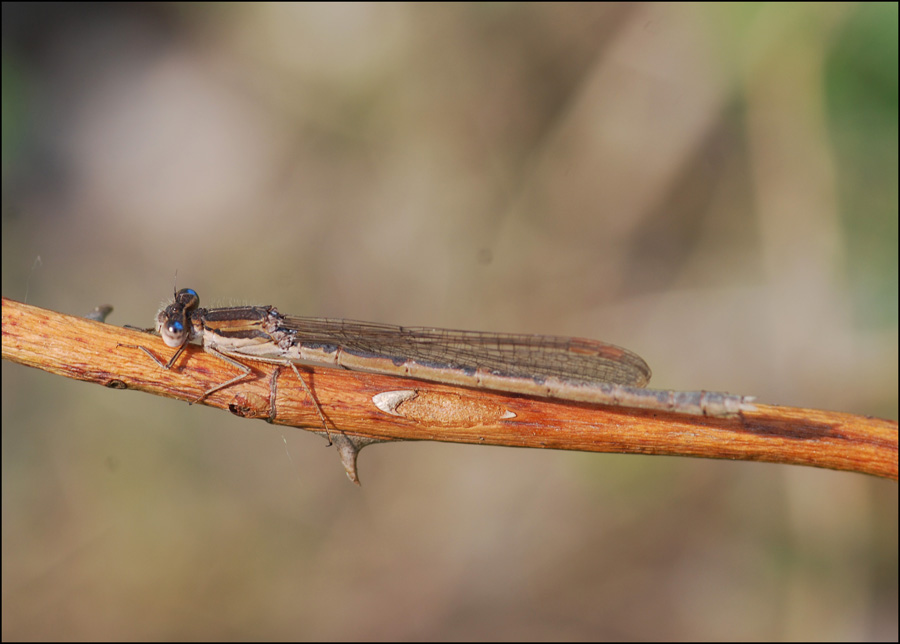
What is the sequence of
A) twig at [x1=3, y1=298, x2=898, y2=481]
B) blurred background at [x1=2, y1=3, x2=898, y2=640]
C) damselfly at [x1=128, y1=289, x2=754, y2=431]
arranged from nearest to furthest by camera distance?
twig at [x1=3, y1=298, x2=898, y2=481] → damselfly at [x1=128, y1=289, x2=754, y2=431] → blurred background at [x1=2, y1=3, x2=898, y2=640]

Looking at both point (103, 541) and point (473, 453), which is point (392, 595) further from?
point (103, 541)

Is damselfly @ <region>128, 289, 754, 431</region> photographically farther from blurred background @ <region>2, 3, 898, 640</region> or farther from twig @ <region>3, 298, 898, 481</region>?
blurred background @ <region>2, 3, 898, 640</region>

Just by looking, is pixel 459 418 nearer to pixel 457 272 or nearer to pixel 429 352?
pixel 429 352

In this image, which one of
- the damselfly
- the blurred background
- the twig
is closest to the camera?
the twig

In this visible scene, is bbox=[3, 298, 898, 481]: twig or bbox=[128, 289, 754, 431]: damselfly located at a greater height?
bbox=[128, 289, 754, 431]: damselfly

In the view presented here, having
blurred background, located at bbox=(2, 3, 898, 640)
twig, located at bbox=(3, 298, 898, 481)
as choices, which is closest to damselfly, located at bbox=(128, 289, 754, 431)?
twig, located at bbox=(3, 298, 898, 481)

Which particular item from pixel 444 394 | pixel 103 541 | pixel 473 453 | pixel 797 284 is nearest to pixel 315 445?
pixel 473 453
